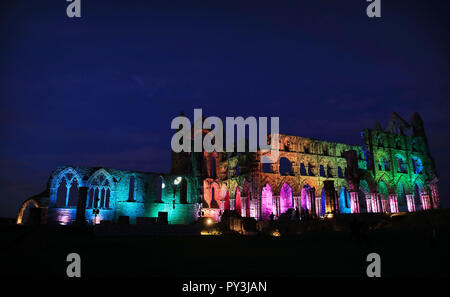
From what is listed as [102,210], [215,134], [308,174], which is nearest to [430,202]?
[308,174]

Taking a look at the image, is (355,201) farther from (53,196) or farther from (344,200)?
(53,196)

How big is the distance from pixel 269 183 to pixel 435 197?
25670mm

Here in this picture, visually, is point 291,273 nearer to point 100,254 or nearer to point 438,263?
point 438,263

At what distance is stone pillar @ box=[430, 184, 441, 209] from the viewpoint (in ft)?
143

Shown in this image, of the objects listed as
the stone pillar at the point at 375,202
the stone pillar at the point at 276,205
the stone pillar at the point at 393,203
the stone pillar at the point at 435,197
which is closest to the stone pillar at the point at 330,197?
the stone pillar at the point at 276,205

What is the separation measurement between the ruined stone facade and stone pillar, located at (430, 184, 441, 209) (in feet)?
0.50

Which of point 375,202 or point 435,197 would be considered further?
point 435,197

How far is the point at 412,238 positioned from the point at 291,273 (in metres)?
8.97

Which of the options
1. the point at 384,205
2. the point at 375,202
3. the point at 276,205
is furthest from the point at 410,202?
the point at 276,205

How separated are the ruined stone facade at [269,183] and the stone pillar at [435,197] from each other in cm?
15

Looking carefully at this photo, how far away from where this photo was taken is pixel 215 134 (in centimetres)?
4994

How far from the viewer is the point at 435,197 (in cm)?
4406

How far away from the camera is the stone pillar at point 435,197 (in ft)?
143
